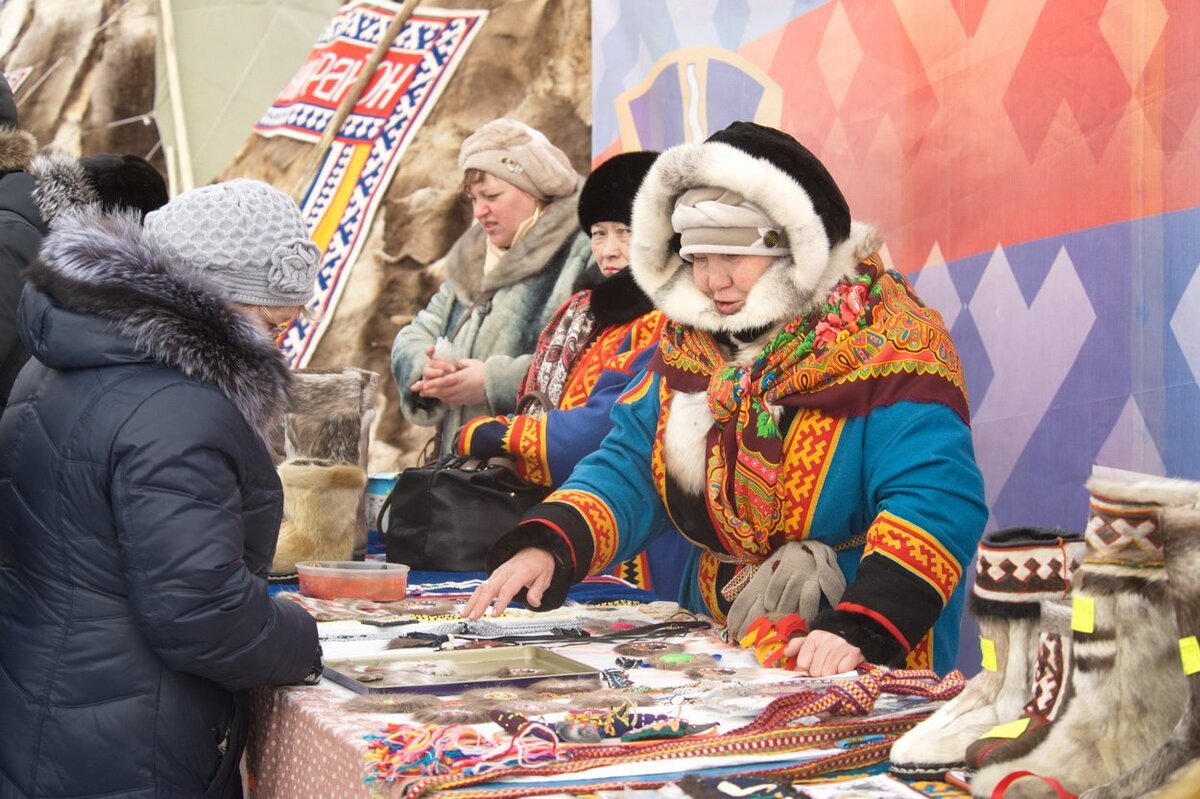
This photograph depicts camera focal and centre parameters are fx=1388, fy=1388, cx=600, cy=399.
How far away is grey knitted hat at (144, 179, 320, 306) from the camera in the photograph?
189 cm

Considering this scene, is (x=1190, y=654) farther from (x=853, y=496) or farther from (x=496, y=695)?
(x=853, y=496)

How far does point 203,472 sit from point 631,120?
2.85 m

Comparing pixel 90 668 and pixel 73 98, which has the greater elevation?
pixel 73 98

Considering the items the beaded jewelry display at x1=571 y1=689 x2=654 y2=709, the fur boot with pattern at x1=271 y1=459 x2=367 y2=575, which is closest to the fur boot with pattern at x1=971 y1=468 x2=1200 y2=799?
the beaded jewelry display at x1=571 y1=689 x2=654 y2=709

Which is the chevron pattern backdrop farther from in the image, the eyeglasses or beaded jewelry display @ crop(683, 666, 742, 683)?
the eyeglasses

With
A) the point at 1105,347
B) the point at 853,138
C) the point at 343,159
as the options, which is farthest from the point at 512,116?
the point at 1105,347

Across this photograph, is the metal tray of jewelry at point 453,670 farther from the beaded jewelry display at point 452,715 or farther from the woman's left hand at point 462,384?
the woman's left hand at point 462,384

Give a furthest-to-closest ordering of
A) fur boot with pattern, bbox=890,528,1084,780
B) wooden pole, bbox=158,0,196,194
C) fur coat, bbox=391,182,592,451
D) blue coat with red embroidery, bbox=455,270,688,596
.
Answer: wooden pole, bbox=158,0,196,194, fur coat, bbox=391,182,592,451, blue coat with red embroidery, bbox=455,270,688,596, fur boot with pattern, bbox=890,528,1084,780

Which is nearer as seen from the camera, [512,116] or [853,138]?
[853,138]

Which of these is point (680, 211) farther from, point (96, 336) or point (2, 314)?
point (2, 314)

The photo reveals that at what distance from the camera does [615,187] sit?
11.5 feet

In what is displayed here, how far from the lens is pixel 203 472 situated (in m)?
1.72

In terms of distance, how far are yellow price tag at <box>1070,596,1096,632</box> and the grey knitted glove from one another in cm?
93

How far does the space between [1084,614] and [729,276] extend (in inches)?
48.0
